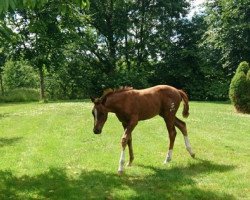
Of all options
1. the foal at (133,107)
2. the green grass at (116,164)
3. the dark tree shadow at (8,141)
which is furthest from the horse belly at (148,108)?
the dark tree shadow at (8,141)

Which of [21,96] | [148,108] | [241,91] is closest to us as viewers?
[148,108]

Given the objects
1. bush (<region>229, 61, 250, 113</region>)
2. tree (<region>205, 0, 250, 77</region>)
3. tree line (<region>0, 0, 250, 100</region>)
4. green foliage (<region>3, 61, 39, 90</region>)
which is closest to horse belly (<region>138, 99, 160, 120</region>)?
bush (<region>229, 61, 250, 113</region>)

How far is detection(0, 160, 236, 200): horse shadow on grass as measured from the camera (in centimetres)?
931

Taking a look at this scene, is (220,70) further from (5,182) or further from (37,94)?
(5,182)

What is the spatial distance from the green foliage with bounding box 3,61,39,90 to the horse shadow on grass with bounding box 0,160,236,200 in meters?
48.4

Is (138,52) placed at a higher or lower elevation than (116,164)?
higher

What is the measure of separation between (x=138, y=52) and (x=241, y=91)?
2710cm

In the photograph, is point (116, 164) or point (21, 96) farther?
point (21, 96)

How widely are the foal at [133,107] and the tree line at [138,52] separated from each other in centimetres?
3068

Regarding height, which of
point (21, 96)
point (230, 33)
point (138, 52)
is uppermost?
point (230, 33)

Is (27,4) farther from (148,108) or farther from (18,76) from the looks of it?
(18,76)

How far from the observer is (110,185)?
10.1m

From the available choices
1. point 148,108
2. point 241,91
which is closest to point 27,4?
point 148,108

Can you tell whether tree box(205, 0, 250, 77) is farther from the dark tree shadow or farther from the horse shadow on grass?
the horse shadow on grass
